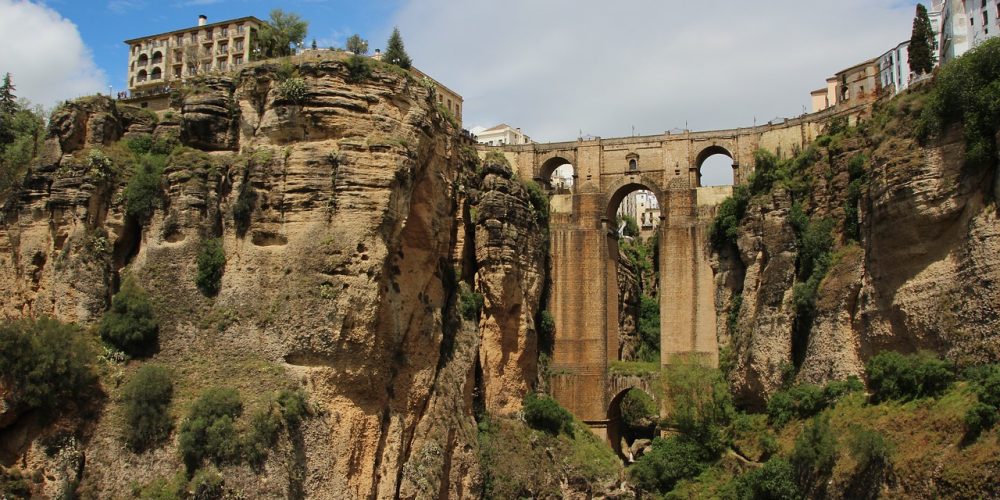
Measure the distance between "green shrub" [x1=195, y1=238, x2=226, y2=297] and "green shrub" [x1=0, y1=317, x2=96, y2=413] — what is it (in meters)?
4.64

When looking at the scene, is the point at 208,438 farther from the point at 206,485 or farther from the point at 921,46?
the point at 921,46

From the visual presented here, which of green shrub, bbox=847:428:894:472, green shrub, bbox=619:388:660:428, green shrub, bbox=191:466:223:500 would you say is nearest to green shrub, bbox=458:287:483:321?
green shrub, bbox=619:388:660:428

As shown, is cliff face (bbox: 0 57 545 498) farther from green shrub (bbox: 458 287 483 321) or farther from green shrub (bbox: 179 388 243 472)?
green shrub (bbox: 458 287 483 321)

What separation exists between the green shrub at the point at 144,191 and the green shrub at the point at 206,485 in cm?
1093

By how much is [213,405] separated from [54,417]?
201 inches

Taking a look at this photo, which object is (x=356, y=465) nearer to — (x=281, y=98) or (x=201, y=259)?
(x=201, y=259)

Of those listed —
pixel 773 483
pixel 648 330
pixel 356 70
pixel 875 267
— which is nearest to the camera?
pixel 356 70

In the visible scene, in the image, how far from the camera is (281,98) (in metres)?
36.9

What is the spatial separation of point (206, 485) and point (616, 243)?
28.5 metres

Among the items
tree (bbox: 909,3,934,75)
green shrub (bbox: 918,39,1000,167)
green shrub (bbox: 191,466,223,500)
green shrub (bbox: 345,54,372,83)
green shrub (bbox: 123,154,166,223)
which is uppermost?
tree (bbox: 909,3,934,75)

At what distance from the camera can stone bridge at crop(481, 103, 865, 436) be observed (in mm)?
49531

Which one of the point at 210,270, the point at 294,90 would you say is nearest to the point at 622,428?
the point at 210,270

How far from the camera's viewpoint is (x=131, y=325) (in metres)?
34.3

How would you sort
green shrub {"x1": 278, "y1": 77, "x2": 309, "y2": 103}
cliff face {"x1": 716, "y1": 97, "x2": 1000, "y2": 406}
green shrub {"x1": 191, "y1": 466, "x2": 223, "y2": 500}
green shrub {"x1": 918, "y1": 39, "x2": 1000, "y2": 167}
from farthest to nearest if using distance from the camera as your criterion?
green shrub {"x1": 278, "y1": 77, "x2": 309, "y2": 103}, green shrub {"x1": 918, "y1": 39, "x2": 1000, "y2": 167}, cliff face {"x1": 716, "y1": 97, "x2": 1000, "y2": 406}, green shrub {"x1": 191, "y1": 466, "x2": 223, "y2": 500}
